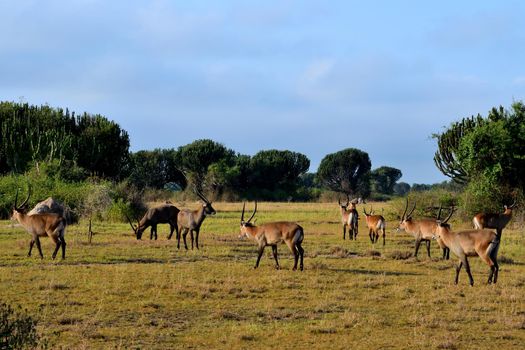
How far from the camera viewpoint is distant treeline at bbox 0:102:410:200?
1912 inches

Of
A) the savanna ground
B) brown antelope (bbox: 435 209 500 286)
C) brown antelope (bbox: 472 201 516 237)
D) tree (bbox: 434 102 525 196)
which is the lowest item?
the savanna ground

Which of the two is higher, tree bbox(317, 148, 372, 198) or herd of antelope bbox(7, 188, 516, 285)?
tree bbox(317, 148, 372, 198)

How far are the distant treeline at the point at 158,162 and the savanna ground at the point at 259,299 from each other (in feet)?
71.1

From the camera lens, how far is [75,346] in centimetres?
977

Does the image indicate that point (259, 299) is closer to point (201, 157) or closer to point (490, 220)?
point (490, 220)

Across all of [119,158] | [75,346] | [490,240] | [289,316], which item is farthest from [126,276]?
[119,158]

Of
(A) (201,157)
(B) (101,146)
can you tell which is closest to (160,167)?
(A) (201,157)

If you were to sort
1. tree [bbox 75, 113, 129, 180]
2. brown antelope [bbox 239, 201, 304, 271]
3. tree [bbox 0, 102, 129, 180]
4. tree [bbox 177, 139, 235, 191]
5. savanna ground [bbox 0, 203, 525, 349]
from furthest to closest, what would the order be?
tree [bbox 177, 139, 235, 191] → tree [bbox 75, 113, 129, 180] → tree [bbox 0, 102, 129, 180] → brown antelope [bbox 239, 201, 304, 271] → savanna ground [bbox 0, 203, 525, 349]

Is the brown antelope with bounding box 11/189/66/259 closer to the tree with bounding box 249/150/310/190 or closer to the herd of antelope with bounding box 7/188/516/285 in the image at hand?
the herd of antelope with bounding box 7/188/516/285

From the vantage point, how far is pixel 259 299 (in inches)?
532

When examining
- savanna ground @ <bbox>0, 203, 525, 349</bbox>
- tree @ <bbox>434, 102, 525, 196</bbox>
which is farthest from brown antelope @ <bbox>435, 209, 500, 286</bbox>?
tree @ <bbox>434, 102, 525, 196</bbox>

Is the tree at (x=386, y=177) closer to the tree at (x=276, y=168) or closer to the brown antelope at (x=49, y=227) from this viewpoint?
the tree at (x=276, y=168)

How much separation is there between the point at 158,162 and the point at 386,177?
136 ft

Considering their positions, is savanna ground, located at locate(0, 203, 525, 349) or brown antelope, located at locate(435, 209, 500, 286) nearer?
savanna ground, located at locate(0, 203, 525, 349)
